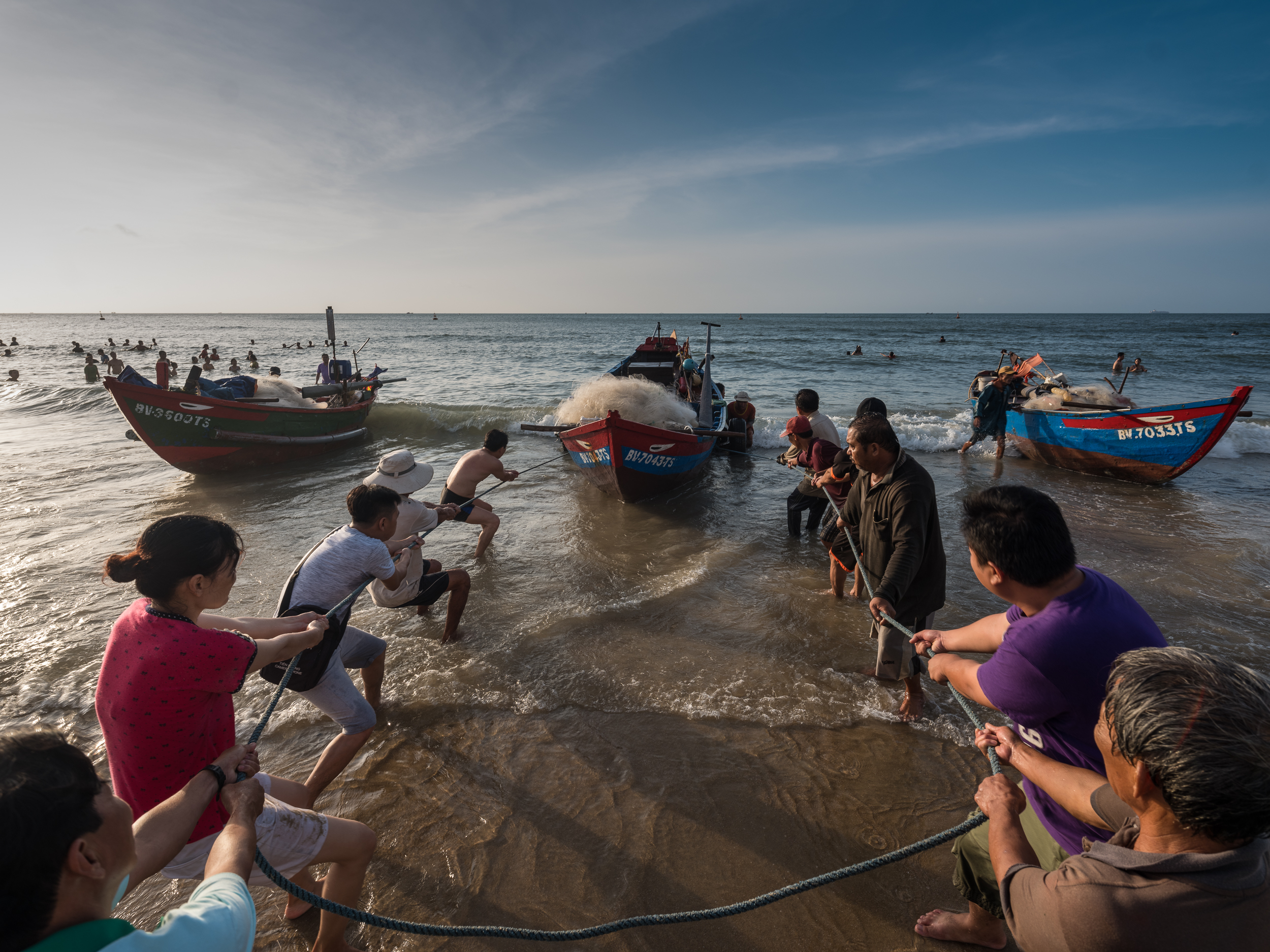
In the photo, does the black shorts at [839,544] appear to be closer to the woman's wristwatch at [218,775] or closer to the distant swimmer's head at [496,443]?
the distant swimmer's head at [496,443]

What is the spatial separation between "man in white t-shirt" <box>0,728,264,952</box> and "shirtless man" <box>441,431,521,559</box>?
5.72m

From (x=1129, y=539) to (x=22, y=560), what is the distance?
1390 centimetres

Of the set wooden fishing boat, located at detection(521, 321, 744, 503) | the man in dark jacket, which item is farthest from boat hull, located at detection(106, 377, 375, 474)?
the man in dark jacket

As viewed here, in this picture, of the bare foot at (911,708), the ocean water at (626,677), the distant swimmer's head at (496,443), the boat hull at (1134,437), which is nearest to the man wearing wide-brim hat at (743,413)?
the ocean water at (626,677)

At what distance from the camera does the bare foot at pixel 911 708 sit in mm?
4266

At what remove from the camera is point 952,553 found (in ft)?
24.7

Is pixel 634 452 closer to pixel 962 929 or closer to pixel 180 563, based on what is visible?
pixel 962 929

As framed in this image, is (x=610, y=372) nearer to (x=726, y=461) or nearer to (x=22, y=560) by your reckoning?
(x=726, y=461)

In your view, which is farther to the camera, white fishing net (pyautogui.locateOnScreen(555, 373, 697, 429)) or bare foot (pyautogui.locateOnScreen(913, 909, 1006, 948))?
white fishing net (pyautogui.locateOnScreen(555, 373, 697, 429))

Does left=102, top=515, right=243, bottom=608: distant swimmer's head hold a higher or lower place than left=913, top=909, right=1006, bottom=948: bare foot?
higher

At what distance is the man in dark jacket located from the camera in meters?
3.77

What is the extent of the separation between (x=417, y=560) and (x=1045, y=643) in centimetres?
430

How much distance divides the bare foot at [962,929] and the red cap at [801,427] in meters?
4.88

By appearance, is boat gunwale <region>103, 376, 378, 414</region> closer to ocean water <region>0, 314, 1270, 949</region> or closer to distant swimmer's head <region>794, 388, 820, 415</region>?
ocean water <region>0, 314, 1270, 949</region>
